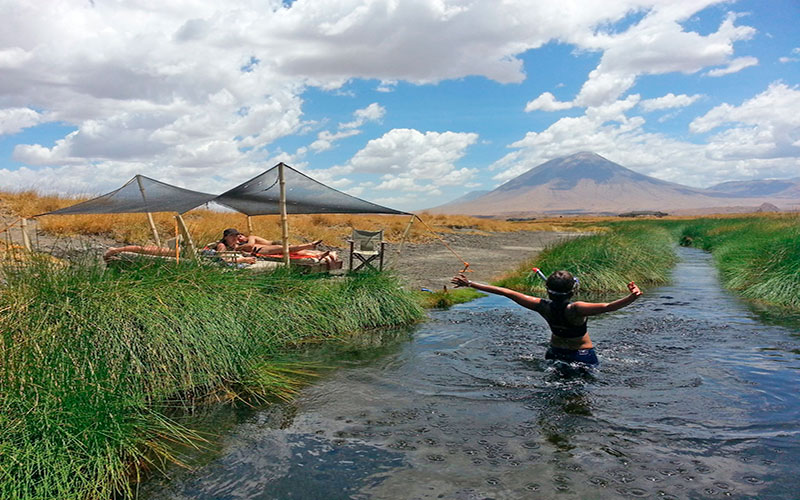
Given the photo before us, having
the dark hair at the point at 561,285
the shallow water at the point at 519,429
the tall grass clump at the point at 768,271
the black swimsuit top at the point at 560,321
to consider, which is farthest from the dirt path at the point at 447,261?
the dark hair at the point at 561,285

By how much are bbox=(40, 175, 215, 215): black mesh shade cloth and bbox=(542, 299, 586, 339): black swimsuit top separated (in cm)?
777

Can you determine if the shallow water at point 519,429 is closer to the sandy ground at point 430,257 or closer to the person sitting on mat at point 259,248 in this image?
the person sitting on mat at point 259,248

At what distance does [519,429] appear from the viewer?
6.75 metres

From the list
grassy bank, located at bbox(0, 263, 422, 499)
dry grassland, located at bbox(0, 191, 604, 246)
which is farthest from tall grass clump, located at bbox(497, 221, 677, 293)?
dry grassland, located at bbox(0, 191, 604, 246)

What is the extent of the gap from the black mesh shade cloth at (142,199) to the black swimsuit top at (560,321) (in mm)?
7767

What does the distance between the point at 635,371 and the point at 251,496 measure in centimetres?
659

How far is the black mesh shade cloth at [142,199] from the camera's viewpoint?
→ 481 inches

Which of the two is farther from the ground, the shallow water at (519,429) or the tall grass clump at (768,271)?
the tall grass clump at (768,271)

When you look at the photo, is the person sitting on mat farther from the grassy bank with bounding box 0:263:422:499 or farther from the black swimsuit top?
the black swimsuit top

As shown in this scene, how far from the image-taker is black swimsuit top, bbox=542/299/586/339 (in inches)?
324

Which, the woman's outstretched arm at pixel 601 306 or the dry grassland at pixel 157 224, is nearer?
the woman's outstretched arm at pixel 601 306

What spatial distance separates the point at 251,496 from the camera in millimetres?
5242

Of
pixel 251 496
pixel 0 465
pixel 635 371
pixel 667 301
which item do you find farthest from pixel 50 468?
pixel 667 301

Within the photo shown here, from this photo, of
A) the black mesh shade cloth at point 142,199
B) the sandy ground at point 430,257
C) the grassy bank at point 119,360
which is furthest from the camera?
the sandy ground at point 430,257
